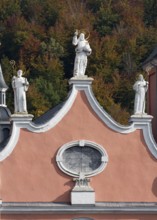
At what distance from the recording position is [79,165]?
38594 mm

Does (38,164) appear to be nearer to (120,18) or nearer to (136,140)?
(136,140)

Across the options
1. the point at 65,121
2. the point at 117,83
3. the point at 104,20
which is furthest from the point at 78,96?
the point at 104,20

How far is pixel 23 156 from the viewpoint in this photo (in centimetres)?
3828

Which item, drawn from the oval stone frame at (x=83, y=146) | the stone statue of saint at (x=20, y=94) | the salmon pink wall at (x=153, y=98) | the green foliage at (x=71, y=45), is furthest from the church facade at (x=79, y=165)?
the green foliage at (x=71, y=45)

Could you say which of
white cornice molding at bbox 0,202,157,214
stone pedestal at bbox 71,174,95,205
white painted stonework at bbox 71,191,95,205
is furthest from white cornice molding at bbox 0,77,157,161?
white painted stonework at bbox 71,191,95,205

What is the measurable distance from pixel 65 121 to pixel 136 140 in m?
2.52

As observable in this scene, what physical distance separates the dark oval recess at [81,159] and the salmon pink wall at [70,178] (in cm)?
31

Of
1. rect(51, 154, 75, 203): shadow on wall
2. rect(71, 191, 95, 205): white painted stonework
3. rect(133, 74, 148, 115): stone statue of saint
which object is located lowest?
rect(71, 191, 95, 205): white painted stonework

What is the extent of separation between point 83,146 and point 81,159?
1.46 ft

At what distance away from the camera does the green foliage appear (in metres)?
91.9

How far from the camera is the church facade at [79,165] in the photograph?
3803cm

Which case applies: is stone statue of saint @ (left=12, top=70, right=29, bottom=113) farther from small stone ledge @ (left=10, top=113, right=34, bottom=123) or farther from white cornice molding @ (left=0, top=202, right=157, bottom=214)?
white cornice molding @ (left=0, top=202, right=157, bottom=214)

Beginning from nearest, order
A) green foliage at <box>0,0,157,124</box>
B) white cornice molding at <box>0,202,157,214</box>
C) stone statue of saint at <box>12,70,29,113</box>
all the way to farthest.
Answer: white cornice molding at <box>0,202,157,214</box> < stone statue of saint at <box>12,70,29,113</box> < green foliage at <box>0,0,157,124</box>

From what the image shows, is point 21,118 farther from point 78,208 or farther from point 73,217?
point 73,217
